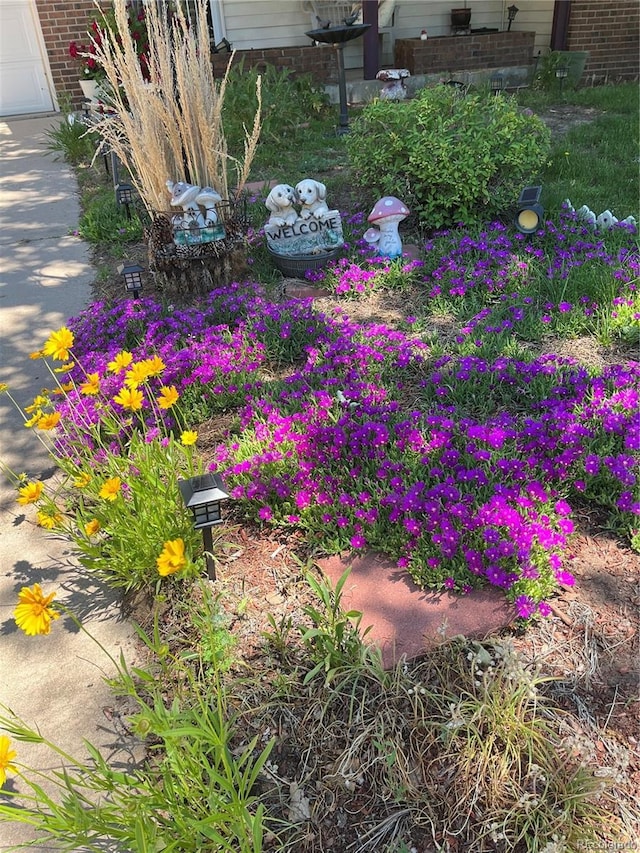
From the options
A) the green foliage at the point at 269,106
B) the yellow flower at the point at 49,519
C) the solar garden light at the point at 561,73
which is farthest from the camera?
the solar garden light at the point at 561,73

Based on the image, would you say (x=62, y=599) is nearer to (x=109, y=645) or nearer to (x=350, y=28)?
(x=109, y=645)

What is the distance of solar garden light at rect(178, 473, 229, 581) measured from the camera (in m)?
1.99

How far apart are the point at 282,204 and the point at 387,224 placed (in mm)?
696

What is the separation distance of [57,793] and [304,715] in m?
0.68

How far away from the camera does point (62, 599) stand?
2.39m

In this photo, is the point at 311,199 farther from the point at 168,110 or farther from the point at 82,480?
the point at 82,480

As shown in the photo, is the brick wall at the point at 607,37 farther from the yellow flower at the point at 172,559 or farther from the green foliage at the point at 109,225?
the yellow flower at the point at 172,559

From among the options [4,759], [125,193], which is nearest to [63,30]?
[125,193]

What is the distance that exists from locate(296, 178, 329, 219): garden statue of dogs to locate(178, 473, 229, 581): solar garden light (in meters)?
2.66

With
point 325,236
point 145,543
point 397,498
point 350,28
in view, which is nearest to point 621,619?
point 397,498

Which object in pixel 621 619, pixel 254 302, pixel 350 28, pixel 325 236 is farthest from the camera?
pixel 350 28

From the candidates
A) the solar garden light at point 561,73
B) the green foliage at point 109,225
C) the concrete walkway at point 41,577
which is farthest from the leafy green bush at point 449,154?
the solar garden light at point 561,73

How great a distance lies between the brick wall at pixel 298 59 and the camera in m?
9.47

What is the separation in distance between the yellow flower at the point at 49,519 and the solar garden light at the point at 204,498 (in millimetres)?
443
